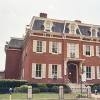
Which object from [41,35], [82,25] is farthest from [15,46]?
[82,25]

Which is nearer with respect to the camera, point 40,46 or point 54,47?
point 40,46

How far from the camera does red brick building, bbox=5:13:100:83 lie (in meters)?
36.0

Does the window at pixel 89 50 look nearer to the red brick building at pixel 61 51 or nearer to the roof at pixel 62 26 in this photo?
the red brick building at pixel 61 51

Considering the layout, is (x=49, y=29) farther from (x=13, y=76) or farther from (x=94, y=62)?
(x=13, y=76)

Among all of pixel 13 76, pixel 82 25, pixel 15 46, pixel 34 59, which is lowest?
pixel 13 76

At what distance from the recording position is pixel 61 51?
1479 inches

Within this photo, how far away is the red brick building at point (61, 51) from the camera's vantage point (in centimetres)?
3603

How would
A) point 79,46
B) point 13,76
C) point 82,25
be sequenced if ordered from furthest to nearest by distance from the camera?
point 13,76
point 82,25
point 79,46

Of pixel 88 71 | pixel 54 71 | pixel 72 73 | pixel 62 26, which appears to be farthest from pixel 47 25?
pixel 88 71

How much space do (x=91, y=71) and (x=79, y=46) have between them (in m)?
4.49

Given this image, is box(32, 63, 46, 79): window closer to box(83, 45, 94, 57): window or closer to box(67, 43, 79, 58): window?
box(67, 43, 79, 58): window

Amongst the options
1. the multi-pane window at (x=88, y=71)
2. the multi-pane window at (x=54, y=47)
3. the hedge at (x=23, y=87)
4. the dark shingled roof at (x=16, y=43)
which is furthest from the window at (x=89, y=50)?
the dark shingled roof at (x=16, y=43)

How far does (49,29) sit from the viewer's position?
124ft

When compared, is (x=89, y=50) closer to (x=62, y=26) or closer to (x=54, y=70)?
(x=62, y=26)
